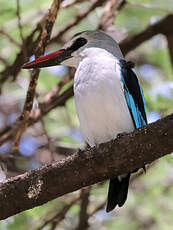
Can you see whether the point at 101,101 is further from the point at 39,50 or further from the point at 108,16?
the point at 108,16

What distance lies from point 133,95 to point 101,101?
13.5 inches

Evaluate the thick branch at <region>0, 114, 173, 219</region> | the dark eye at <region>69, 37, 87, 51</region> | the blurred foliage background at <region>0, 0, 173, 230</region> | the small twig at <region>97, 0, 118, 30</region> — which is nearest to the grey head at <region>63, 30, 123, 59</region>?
the dark eye at <region>69, 37, 87, 51</region>

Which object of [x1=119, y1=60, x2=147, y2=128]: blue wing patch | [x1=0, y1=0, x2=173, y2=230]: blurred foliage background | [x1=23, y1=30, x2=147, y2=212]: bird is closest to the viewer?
[x1=23, y1=30, x2=147, y2=212]: bird

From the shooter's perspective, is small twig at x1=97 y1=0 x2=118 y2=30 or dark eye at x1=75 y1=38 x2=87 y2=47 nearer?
dark eye at x1=75 y1=38 x2=87 y2=47

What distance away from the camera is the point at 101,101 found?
3.91 metres

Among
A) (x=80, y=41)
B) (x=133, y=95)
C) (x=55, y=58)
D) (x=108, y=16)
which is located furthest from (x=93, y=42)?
(x=108, y=16)

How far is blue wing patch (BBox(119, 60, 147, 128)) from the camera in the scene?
4.04 metres

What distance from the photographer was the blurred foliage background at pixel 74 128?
4.95 m

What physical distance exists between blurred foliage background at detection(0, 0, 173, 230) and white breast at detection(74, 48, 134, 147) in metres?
0.62

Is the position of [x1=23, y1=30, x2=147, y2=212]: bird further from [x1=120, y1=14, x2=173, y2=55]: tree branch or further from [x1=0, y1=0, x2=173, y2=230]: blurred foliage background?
[x1=120, y1=14, x2=173, y2=55]: tree branch

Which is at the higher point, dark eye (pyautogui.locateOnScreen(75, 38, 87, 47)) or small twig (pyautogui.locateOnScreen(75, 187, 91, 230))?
dark eye (pyautogui.locateOnScreen(75, 38, 87, 47))

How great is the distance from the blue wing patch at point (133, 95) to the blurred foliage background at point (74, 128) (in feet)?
1.67

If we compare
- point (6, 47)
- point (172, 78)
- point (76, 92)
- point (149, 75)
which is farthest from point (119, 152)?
point (149, 75)

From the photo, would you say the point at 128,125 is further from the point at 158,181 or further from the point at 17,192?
the point at 158,181
